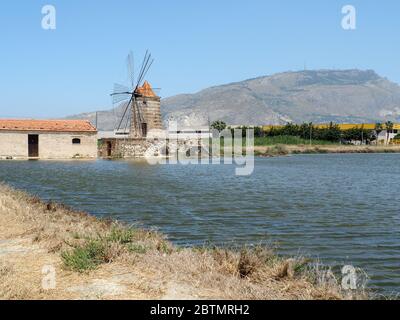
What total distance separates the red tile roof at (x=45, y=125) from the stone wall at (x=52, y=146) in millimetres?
464

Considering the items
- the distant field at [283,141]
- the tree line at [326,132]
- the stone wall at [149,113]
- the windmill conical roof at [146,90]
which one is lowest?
the distant field at [283,141]

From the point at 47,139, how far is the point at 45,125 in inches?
55.2

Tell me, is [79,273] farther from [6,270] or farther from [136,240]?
[136,240]

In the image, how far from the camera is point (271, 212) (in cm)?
1405

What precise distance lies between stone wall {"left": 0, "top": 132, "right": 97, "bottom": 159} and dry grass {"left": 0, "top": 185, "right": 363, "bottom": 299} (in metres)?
37.9

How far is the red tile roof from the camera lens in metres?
43.5

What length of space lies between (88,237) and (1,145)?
1541 inches

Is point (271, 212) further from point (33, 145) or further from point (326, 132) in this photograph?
point (326, 132)

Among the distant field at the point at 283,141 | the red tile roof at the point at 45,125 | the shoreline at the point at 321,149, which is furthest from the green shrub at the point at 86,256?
the distant field at the point at 283,141

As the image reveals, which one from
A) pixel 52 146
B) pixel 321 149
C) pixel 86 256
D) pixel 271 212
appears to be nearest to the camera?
pixel 86 256

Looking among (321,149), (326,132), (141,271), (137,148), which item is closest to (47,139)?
(137,148)

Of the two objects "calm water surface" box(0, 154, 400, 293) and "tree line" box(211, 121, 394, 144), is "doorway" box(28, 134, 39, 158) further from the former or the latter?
"tree line" box(211, 121, 394, 144)

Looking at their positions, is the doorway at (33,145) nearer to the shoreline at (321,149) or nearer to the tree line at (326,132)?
the shoreline at (321,149)

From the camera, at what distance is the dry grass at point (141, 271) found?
5359mm
